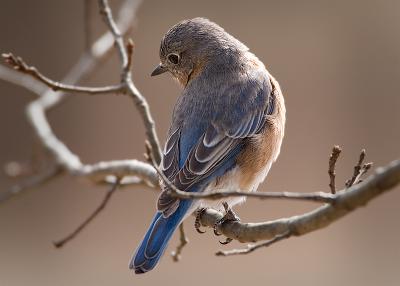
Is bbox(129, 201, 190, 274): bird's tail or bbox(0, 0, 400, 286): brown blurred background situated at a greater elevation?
bbox(129, 201, 190, 274): bird's tail

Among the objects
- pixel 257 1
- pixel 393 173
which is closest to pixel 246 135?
pixel 393 173

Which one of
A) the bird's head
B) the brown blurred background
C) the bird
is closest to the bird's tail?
the bird

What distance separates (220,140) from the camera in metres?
3.76

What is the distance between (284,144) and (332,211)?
5501 mm

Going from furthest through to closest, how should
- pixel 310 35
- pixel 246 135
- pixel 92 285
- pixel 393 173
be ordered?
pixel 310 35 < pixel 92 285 < pixel 246 135 < pixel 393 173


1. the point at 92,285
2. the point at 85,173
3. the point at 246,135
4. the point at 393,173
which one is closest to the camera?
the point at 393,173

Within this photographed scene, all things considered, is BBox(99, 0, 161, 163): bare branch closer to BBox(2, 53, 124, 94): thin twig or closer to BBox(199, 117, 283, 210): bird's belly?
BBox(2, 53, 124, 94): thin twig

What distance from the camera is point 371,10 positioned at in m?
8.38

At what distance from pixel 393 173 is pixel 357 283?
229 inches

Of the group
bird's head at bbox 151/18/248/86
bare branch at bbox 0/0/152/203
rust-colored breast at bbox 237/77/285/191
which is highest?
bird's head at bbox 151/18/248/86

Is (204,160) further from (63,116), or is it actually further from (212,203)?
(63,116)

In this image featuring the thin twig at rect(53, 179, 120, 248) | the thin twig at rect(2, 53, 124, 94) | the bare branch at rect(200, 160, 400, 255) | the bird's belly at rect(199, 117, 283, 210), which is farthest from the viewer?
the bird's belly at rect(199, 117, 283, 210)

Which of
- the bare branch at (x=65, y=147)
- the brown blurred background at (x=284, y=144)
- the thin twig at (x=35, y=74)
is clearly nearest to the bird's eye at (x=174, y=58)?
the bare branch at (x=65, y=147)

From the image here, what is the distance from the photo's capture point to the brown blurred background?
7.68m
